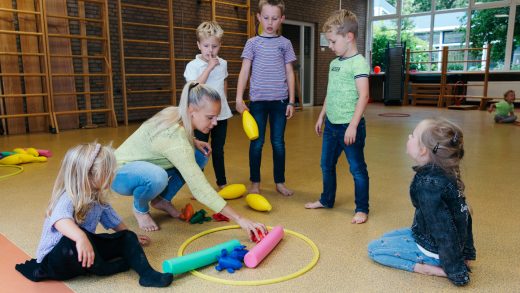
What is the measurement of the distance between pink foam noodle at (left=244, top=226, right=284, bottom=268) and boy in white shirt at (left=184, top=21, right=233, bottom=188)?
0.92 metres

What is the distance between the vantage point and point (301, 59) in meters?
10.3

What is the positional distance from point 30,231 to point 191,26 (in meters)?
6.19

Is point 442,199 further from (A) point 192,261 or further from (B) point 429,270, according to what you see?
(A) point 192,261

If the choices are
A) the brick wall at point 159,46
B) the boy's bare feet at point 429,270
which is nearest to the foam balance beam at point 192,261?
the boy's bare feet at point 429,270

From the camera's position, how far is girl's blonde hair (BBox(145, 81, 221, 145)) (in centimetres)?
193

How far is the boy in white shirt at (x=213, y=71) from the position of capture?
271 centimetres

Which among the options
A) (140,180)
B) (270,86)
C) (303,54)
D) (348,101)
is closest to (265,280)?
(140,180)

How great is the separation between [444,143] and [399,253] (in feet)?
1.66

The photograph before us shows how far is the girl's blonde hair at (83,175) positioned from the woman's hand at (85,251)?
139 mm

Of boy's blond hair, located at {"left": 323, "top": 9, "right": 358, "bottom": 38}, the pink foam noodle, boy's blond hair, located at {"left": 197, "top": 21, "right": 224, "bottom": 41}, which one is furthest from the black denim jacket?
boy's blond hair, located at {"left": 197, "top": 21, "right": 224, "bottom": 41}

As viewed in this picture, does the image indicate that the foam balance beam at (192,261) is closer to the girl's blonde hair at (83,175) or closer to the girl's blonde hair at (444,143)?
the girl's blonde hair at (83,175)

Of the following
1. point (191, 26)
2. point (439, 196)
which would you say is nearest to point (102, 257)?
point (439, 196)

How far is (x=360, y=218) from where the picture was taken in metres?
2.29

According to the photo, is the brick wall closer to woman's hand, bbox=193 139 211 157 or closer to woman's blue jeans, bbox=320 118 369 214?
woman's hand, bbox=193 139 211 157
